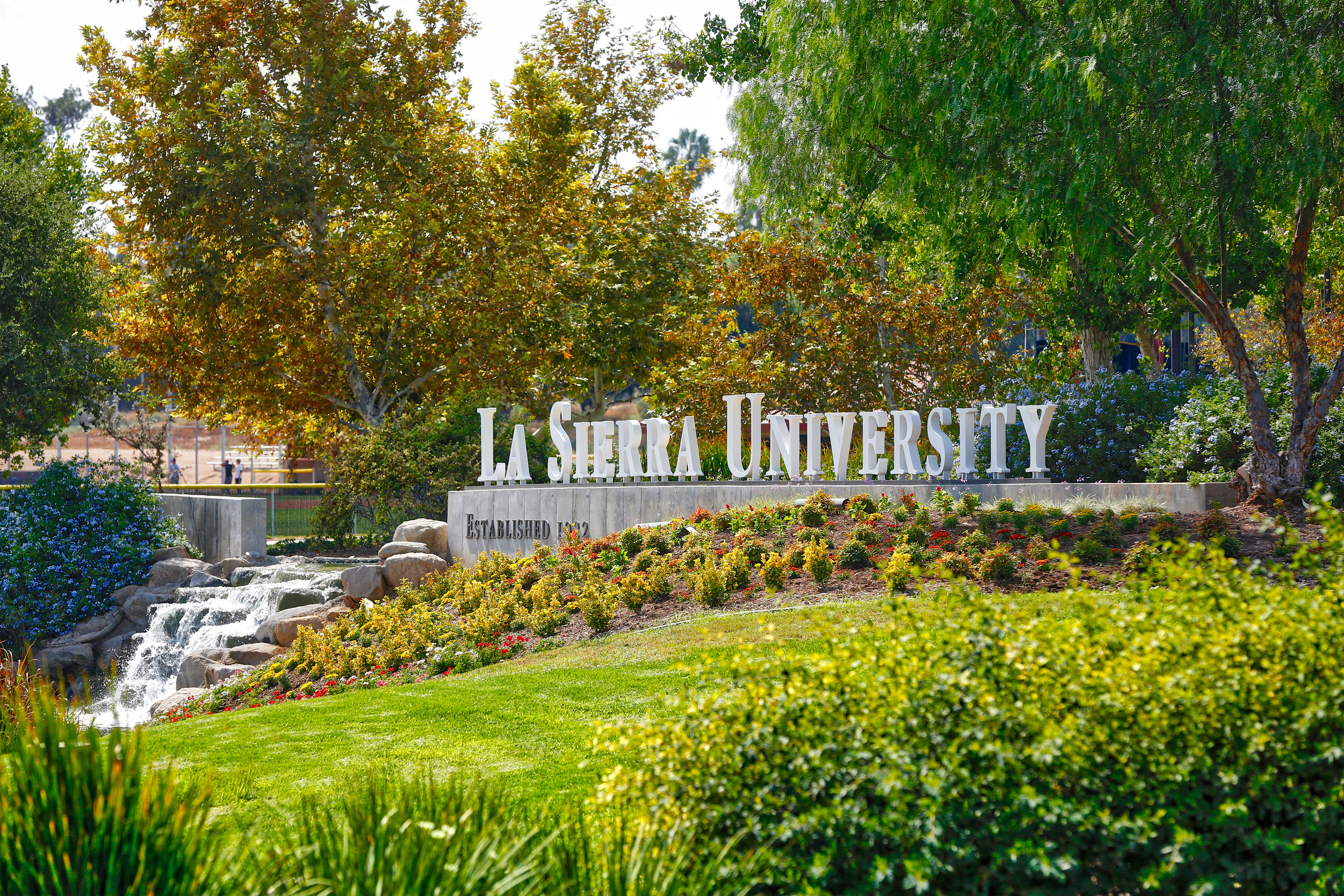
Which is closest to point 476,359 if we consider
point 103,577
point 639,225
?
point 639,225

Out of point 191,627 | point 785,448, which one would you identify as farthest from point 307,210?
point 785,448

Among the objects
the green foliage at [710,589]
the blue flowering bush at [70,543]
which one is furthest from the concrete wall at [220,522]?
the green foliage at [710,589]

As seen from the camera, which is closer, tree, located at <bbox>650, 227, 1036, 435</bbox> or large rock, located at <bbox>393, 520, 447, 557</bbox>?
large rock, located at <bbox>393, 520, 447, 557</bbox>

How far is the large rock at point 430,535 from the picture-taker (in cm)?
2042

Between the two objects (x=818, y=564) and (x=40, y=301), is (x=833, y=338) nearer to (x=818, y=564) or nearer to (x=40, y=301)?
(x=818, y=564)

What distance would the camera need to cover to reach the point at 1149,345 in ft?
79.0

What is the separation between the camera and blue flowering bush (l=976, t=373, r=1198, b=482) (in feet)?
53.2

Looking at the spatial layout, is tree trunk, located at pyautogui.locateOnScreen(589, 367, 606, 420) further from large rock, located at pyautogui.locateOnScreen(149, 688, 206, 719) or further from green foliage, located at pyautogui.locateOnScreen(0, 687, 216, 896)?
green foliage, located at pyautogui.locateOnScreen(0, 687, 216, 896)

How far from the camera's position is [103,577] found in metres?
20.5

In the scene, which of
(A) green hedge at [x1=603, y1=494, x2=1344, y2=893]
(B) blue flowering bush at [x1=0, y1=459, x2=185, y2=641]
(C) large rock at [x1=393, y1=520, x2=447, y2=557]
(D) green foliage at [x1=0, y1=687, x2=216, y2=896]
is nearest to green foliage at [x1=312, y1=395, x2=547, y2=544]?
(C) large rock at [x1=393, y1=520, x2=447, y2=557]

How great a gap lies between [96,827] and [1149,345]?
2362 centimetres

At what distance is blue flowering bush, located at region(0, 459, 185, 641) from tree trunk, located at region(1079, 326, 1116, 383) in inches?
678

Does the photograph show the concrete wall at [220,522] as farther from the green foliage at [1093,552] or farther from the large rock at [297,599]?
the green foliage at [1093,552]

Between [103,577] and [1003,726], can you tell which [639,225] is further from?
[1003,726]
